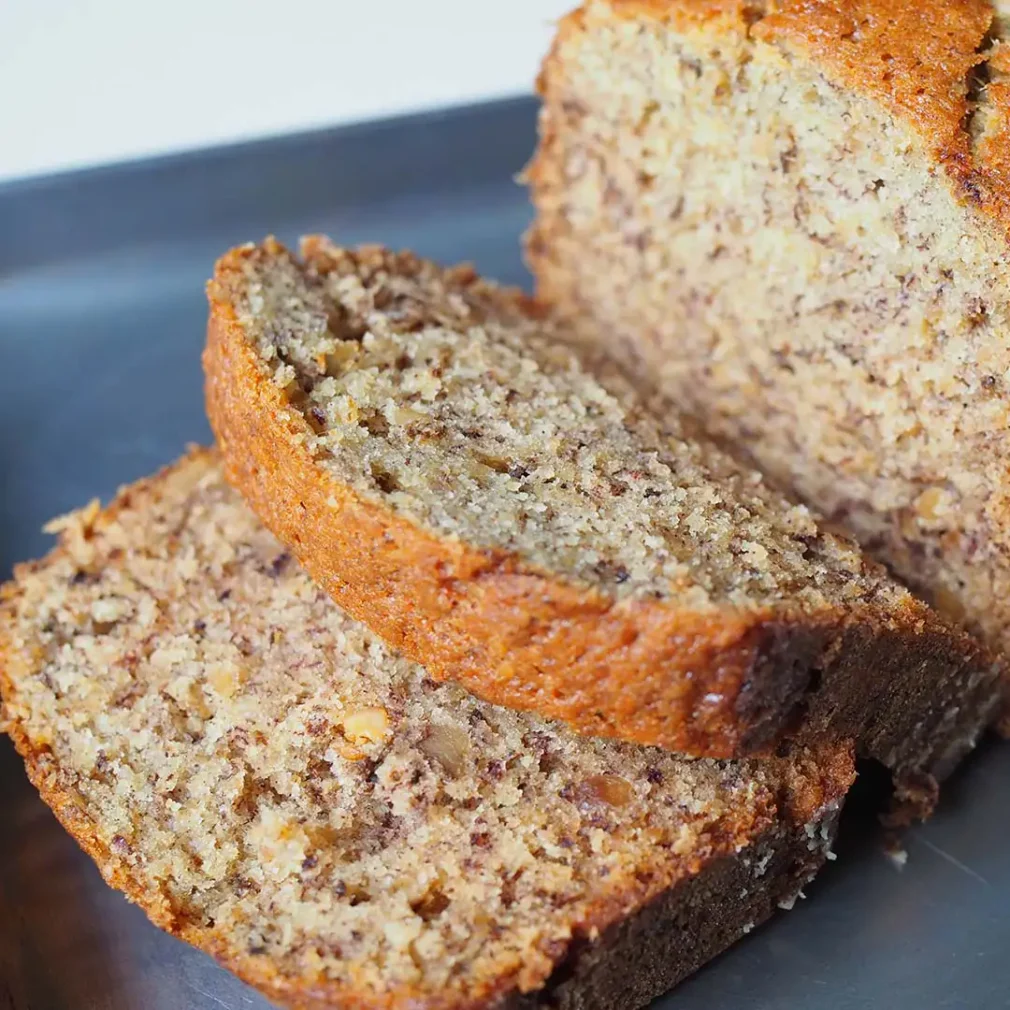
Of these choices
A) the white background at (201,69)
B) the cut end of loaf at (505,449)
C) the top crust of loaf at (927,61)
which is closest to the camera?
the cut end of loaf at (505,449)

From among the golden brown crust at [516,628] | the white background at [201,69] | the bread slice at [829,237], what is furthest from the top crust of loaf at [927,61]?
the white background at [201,69]

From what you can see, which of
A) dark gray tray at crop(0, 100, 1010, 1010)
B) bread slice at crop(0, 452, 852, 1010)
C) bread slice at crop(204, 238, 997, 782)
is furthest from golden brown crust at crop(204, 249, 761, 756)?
dark gray tray at crop(0, 100, 1010, 1010)

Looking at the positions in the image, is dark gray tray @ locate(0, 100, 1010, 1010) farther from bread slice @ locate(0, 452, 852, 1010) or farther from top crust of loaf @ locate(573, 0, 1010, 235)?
top crust of loaf @ locate(573, 0, 1010, 235)

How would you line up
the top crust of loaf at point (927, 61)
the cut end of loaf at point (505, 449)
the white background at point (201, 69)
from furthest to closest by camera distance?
1. the white background at point (201, 69)
2. the top crust of loaf at point (927, 61)
3. the cut end of loaf at point (505, 449)

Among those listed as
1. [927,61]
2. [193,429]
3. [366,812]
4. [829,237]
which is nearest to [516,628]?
[366,812]

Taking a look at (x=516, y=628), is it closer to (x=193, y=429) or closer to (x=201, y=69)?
(x=193, y=429)

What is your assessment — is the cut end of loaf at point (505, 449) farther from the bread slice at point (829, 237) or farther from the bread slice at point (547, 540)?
the bread slice at point (829, 237)

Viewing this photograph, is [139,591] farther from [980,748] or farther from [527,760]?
[980,748]
